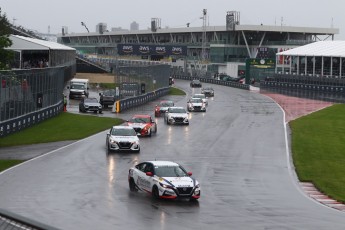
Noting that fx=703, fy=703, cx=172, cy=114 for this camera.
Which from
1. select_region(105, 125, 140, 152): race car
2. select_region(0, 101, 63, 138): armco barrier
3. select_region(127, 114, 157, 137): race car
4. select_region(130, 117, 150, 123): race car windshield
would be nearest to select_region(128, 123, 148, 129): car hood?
select_region(127, 114, 157, 137): race car

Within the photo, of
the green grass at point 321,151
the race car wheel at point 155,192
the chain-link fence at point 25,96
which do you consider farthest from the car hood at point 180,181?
the chain-link fence at point 25,96

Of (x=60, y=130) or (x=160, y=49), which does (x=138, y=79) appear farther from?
(x=160, y=49)

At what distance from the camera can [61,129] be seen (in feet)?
162

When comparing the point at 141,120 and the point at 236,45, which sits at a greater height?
the point at 236,45

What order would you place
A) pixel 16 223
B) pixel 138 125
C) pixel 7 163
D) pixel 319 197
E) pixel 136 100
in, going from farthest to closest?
pixel 136 100 < pixel 138 125 < pixel 7 163 < pixel 319 197 < pixel 16 223

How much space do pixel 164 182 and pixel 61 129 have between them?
26.0 m

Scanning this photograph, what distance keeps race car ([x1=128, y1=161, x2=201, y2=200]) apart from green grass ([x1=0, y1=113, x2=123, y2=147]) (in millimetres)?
16680

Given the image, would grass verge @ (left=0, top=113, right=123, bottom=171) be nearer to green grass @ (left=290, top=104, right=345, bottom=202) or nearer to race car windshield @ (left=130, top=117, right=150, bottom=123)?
race car windshield @ (left=130, top=117, right=150, bottom=123)

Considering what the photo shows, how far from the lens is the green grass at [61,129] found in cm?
4338

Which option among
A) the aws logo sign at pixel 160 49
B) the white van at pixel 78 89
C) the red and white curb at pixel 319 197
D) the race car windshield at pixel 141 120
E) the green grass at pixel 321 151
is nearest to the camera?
the red and white curb at pixel 319 197

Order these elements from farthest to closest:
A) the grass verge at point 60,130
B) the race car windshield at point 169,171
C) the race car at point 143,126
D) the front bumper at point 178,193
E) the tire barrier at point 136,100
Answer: the tire barrier at point 136,100
the race car at point 143,126
the grass verge at point 60,130
the race car windshield at point 169,171
the front bumper at point 178,193

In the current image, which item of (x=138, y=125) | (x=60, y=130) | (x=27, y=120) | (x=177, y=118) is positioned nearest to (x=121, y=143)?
(x=138, y=125)

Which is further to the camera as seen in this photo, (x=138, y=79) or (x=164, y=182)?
(x=138, y=79)

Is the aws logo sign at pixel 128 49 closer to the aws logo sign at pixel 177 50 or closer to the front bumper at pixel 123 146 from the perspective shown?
the aws logo sign at pixel 177 50
